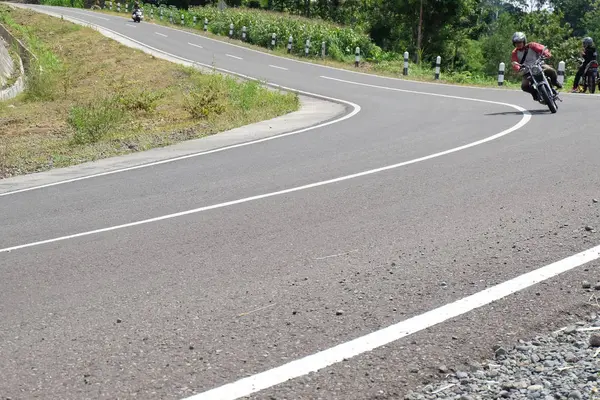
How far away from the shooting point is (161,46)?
40.9m

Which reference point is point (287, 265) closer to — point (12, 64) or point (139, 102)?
point (139, 102)

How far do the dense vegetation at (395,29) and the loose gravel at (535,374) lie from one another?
26226 mm

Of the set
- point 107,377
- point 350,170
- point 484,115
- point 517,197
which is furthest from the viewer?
point 484,115

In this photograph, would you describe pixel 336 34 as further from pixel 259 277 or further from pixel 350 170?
pixel 259 277

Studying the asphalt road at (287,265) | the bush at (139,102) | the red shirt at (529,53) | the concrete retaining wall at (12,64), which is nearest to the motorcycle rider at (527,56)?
the red shirt at (529,53)

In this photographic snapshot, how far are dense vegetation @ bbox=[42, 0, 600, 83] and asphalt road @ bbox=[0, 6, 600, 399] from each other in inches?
843

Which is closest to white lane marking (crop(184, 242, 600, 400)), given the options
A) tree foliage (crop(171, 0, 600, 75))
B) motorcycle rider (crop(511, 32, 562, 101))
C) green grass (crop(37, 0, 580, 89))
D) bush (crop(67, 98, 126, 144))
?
motorcycle rider (crop(511, 32, 562, 101))

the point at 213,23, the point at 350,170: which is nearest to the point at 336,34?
the point at 213,23

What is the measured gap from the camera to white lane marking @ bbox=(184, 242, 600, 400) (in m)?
3.84

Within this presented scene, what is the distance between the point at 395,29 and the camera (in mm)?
50281

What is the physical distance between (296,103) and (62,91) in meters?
11.4

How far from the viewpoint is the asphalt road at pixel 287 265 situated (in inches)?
163

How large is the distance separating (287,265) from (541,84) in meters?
10.7

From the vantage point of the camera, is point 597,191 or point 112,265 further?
point 597,191
